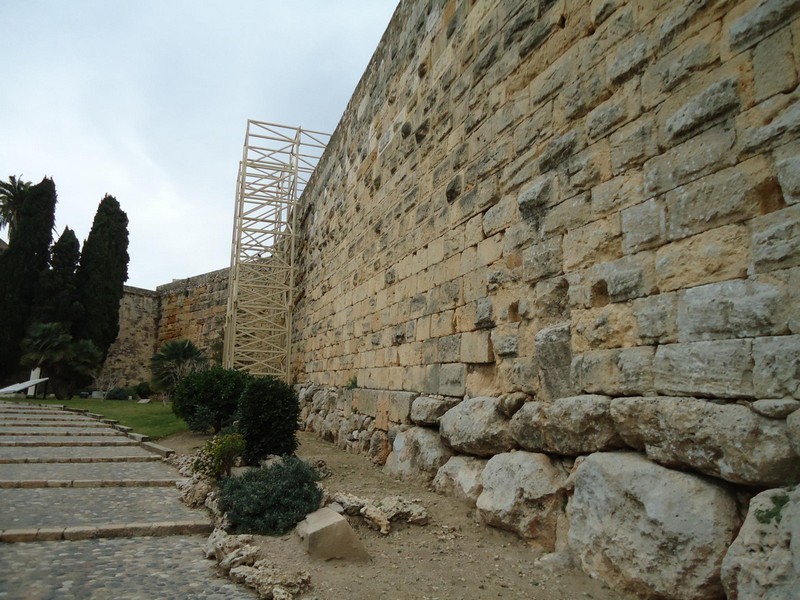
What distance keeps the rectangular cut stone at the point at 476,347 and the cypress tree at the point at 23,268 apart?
2375cm

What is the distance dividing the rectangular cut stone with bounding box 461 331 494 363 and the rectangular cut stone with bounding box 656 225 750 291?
69.2 inches

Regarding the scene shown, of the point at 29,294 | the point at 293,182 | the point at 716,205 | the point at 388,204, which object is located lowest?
the point at 716,205

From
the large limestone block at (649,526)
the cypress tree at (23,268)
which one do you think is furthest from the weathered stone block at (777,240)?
the cypress tree at (23,268)

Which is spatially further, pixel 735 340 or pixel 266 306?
pixel 266 306

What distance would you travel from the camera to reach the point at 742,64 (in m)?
2.67

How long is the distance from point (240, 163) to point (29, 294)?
12.6m

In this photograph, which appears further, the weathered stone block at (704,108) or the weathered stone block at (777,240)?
the weathered stone block at (704,108)

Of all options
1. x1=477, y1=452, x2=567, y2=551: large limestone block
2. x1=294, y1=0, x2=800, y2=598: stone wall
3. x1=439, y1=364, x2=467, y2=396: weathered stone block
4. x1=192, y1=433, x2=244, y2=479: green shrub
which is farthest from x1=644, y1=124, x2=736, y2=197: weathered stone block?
x1=192, y1=433, x2=244, y2=479: green shrub

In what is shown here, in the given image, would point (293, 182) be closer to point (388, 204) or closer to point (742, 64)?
point (388, 204)

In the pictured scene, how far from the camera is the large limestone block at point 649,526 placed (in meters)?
2.48

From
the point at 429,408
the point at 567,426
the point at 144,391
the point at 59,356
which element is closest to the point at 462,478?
the point at 429,408

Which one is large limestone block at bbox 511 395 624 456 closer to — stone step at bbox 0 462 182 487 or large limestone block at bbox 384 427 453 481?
large limestone block at bbox 384 427 453 481

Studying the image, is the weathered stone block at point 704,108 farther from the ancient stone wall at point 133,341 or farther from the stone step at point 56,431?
the ancient stone wall at point 133,341

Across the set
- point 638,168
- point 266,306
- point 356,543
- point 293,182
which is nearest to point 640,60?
point 638,168
